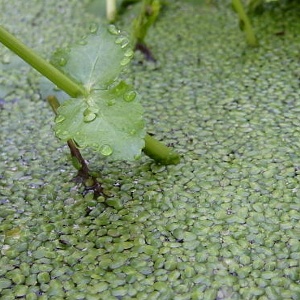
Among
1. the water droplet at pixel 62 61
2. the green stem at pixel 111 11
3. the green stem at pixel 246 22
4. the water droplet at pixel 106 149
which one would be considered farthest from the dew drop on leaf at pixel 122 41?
the green stem at pixel 111 11

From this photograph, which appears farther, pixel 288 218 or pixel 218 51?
pixel 218 51

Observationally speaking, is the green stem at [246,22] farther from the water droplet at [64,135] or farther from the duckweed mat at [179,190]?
the water droplet at [64,135]

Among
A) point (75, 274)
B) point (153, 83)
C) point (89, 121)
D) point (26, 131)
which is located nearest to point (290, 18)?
point (153, 83)

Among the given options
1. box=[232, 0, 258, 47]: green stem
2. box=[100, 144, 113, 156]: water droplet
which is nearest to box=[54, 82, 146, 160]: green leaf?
box=[100, 144, 113, 156]: water droplet

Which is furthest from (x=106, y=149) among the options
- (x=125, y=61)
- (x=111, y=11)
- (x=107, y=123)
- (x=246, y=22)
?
(x=111, y=11)

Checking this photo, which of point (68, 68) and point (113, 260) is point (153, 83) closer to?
point (68, 68)

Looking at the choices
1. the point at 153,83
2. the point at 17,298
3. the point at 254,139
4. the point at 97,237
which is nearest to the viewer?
the point at 17,298

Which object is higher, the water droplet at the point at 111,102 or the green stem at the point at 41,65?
the green stem at the point at 41,65
